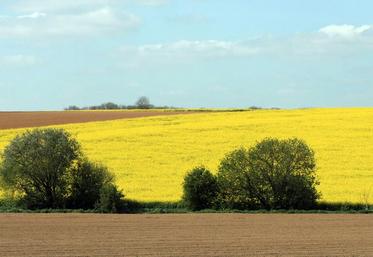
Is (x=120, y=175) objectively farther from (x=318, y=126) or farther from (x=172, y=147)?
(x=318, y=126)

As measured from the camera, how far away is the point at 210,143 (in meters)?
35.6

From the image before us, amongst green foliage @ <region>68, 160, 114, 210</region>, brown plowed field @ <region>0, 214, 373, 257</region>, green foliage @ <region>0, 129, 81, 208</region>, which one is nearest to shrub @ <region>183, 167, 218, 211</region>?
brown plowed field @ <region>0, 214, 373, 257</region>

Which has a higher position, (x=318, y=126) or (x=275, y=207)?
(x=318, y=126)

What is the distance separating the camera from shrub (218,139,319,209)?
23.7m

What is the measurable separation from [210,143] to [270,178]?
1189 centimetres

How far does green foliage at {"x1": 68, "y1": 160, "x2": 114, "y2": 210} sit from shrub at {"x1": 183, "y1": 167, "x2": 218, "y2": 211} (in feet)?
10.2

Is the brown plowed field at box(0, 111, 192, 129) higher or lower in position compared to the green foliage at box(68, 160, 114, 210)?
higher

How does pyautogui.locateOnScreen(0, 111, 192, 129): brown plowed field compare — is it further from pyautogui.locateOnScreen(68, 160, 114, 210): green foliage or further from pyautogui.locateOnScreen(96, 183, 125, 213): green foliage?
pyautogui.locateOnScreen(96, 183, 125, 213): green foliage

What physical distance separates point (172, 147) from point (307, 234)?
1802 cm

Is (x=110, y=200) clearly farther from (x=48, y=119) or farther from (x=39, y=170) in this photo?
(x=48, y=119)

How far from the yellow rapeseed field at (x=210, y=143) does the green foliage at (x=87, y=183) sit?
45.9 inches

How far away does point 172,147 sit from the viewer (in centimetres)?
3450

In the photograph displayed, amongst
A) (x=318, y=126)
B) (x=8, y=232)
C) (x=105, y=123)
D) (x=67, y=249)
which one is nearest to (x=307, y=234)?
(x=67, y=249)

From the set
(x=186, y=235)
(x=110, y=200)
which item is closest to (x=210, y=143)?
→ (x=110, y=200)
